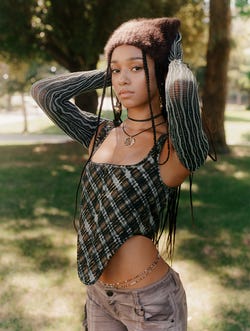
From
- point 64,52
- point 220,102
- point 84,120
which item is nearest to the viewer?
point 84,120

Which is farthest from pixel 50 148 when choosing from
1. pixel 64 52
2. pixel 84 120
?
pixel 84 120

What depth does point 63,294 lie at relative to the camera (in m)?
4.09

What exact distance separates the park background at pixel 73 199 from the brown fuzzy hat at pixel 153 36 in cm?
111

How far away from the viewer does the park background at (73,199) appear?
391 centimetres

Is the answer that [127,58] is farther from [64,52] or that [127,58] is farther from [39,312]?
[64,52]

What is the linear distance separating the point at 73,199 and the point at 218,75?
518 centimetres

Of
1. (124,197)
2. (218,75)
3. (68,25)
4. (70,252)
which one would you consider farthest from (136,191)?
(68,25)

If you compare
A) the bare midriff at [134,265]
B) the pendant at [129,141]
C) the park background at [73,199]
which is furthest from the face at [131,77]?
the park background at [73,199]

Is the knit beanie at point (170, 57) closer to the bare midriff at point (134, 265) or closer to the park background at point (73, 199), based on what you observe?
the bare midriff at point (134, 265)

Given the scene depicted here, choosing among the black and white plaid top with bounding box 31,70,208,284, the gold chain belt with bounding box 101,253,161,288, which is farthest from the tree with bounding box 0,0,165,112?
the gold chain belt with bounding box 101,253,161,288

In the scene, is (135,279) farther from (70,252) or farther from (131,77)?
(70,252)

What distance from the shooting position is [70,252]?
5.03m

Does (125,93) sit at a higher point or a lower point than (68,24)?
higher

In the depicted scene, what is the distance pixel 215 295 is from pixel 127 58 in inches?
117
